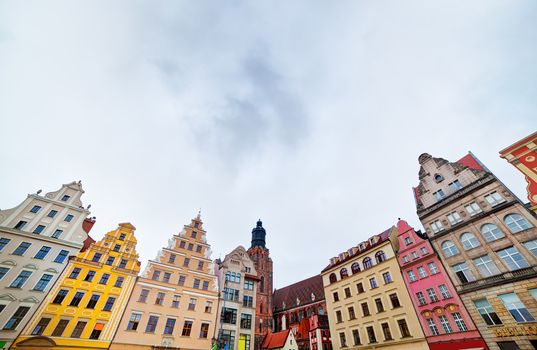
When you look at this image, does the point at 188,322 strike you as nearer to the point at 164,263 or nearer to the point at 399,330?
the point at 164,263

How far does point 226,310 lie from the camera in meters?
33.4

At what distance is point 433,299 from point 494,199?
12.6 m

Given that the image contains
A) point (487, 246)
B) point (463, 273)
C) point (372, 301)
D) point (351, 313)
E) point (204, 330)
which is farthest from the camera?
point (351, 313)

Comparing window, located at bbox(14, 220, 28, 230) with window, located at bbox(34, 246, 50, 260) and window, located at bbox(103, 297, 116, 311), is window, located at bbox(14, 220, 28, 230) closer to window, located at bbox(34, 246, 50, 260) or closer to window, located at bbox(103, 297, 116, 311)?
window, located at bbox(34, 246, 50, 260)

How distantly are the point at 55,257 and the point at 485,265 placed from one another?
45884 mm

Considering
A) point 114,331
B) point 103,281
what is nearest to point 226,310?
point 114,331

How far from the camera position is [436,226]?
1153 inches

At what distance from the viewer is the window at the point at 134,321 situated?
26672 mm

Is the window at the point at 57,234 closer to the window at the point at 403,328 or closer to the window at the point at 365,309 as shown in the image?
the window at the point at 365,309

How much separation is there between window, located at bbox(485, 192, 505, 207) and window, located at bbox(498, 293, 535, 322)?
862 centimetres

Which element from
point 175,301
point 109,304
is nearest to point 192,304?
point 175,301

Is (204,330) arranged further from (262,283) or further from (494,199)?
(494,199)

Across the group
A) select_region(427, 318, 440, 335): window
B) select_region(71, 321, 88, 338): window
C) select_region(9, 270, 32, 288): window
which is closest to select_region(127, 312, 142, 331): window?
select_region(71, 321, 88, 338): window

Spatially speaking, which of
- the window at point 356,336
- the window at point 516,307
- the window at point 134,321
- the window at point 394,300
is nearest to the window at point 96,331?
the window at point 134,321
